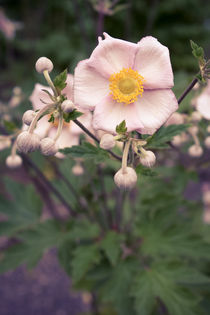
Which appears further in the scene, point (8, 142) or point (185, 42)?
point (185, 42)

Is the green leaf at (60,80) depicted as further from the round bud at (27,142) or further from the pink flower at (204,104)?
the pink flower at (204,104)

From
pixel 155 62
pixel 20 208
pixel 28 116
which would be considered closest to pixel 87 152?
pixel 28 116

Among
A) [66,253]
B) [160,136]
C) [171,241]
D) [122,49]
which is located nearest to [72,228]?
[66,253]

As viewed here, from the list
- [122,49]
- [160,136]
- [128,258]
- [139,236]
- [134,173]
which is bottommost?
[128,258]

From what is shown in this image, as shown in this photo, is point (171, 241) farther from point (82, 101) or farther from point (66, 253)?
point (82, 101)

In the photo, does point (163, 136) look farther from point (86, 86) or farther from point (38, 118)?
point (38, 118)

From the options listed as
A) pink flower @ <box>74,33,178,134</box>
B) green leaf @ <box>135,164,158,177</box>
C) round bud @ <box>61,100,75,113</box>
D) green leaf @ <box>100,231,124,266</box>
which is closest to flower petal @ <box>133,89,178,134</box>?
pink flower @ <box>74,33,178,134</box>

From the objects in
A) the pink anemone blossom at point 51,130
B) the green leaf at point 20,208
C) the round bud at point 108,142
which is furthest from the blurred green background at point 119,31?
the round bud at point 108,142

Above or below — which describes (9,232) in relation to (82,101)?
below
